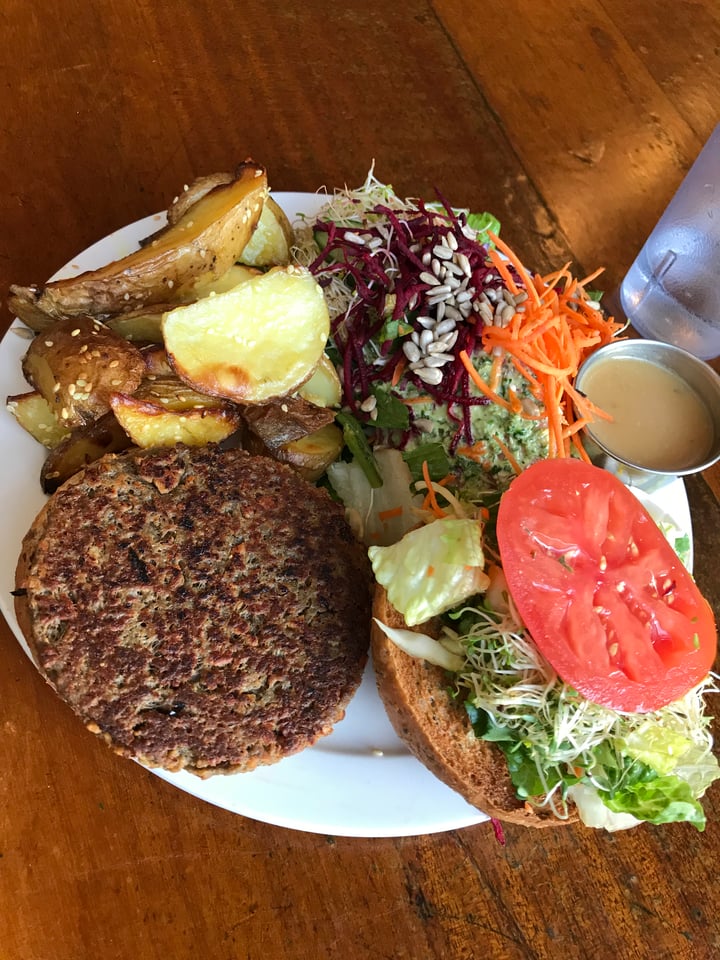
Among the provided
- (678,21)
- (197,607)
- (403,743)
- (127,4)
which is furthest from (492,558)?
(678,21)

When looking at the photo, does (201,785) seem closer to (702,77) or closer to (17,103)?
(17,103)

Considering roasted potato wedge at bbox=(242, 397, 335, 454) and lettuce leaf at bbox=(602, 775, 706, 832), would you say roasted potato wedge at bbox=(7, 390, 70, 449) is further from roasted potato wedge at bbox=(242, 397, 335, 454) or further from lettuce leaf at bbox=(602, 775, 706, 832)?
lettuce leaf at bbox=(602, 775, 706, 832)

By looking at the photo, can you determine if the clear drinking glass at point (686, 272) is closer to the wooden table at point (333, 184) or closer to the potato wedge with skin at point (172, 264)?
the wooden table at point (333, 184)

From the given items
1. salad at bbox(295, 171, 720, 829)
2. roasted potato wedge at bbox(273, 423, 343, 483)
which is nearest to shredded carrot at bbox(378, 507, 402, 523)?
salad at bbox(295, 171, 720, 829)

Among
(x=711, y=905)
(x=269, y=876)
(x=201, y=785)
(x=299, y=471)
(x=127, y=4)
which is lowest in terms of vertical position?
(x=711, y=905)

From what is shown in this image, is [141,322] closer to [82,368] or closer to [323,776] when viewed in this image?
[82,368]

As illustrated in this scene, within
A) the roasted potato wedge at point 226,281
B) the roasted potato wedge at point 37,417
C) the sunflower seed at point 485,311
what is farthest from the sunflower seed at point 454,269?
the roasted potato wedge at point 37,417
